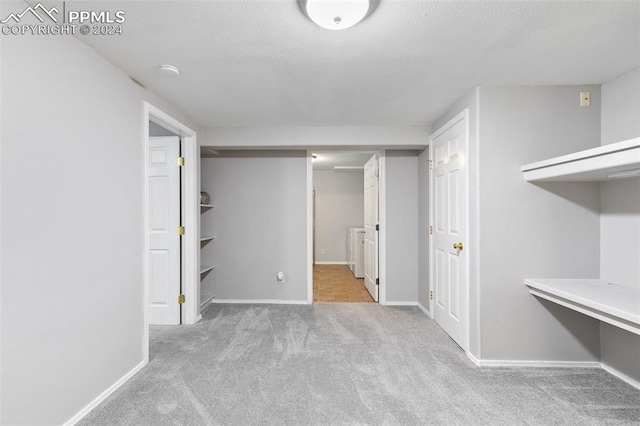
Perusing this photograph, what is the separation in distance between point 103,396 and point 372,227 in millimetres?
3512

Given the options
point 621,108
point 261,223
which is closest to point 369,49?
point 621,108

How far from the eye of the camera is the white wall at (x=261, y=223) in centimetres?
423

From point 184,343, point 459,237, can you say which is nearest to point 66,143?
point 184,343

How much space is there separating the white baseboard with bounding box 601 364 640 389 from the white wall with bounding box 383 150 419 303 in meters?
1.98

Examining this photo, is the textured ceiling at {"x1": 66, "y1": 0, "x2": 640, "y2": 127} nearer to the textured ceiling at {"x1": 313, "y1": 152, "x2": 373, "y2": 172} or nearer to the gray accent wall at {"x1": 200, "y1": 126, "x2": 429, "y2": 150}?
the gray accent wall at {"x1": 200, "y1": 126, "x2": 429, "y2": 150}

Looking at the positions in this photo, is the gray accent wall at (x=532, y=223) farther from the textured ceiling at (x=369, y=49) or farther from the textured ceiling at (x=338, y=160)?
the textured ceiling at (x=338, y=160)

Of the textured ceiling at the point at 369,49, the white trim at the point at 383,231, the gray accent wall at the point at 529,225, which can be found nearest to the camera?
the textured ceiling at the point at 369,49

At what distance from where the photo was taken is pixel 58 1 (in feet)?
4.96

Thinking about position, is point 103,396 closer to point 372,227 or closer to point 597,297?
point 597,297

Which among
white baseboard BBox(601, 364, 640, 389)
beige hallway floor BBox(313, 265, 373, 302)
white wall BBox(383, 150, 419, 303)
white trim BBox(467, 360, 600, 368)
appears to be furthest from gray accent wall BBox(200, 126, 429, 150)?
white baseboard BBox(601, 364, 640, 389)

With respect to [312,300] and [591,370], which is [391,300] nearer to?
[312,300]

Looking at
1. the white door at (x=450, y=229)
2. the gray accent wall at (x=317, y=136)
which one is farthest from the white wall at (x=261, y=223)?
the white door at (x=450, y=229)

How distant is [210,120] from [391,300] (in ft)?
10.3

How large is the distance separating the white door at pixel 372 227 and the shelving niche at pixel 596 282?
206 centimetres
